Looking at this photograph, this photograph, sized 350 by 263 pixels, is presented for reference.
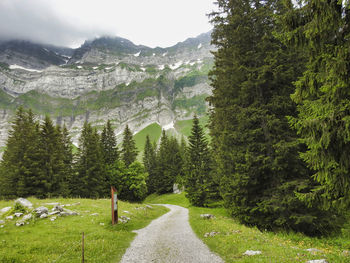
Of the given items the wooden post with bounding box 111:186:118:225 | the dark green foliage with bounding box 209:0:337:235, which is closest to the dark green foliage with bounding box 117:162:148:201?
the wooden post with bounding box 111:186:118:225

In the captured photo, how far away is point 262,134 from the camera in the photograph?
536 inches

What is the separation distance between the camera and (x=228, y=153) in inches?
581

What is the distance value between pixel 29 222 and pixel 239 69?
1894 cm

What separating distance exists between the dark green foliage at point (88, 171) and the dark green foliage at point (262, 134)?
28776 millimetres

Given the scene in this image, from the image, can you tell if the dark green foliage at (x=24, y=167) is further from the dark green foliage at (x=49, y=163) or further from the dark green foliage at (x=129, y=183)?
the dark green foliage at (x=129, y=183)

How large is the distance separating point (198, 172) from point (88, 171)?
69.7 feet

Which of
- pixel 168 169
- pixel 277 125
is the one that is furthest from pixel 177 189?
pixel 277 125

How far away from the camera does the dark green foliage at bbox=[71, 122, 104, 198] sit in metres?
35.4

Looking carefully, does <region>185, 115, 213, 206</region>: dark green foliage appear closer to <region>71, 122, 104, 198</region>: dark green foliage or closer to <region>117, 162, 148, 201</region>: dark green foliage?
<region>117, 162, 148, 201</region>: dark green foliage

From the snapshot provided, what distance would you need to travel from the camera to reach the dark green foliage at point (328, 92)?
20.2ft

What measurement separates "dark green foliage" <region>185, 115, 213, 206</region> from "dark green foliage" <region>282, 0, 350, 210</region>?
26.1 metres

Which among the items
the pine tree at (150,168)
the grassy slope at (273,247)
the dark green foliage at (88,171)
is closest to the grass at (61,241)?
the grassy slope at (273,247)

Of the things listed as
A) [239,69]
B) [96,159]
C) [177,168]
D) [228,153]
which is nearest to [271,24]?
[239,69]

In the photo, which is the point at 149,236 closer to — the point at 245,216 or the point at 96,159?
the point at 245,216
